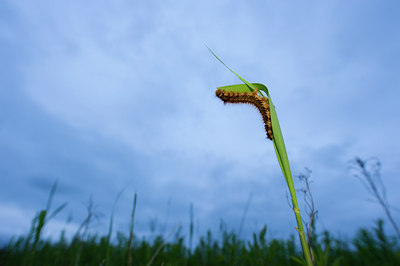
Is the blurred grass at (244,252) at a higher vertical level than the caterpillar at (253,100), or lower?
lower

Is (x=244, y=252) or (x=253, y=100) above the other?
(x=253, y=100)

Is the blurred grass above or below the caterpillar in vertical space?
below

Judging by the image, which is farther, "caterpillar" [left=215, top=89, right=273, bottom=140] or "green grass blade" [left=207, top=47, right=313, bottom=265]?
"caterpillar" [left=215, top=89, right=273, bottom=140]

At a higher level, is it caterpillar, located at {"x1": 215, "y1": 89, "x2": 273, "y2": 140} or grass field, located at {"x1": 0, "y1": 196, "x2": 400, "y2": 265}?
caterpillar, located at {"x1": 215, "y1": 89, "x2": 273, "y2": 140}

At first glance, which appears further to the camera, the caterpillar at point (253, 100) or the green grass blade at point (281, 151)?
the caterpillar at point (253, 100)

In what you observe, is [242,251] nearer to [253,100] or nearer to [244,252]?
[244,252]

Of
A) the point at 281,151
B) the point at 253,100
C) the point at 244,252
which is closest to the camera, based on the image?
the point at 281,151

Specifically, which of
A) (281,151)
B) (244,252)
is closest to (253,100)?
(281,151)

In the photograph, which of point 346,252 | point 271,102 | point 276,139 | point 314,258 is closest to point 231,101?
point 271,102

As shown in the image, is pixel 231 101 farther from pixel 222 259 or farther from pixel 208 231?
pixel 208 231
